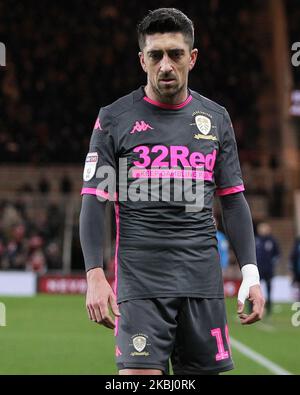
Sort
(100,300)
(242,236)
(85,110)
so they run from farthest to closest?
1. (85,110)
2. (242,236)
3. (100,300)

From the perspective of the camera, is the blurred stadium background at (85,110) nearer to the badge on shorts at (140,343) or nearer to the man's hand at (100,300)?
the badge on shorts at (140,343)

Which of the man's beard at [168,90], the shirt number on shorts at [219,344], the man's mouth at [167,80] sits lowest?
the shirt number on shorts at [219,344]

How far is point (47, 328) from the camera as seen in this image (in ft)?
53.2

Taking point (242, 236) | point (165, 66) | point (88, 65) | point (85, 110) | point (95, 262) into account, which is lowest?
point (95, 262)

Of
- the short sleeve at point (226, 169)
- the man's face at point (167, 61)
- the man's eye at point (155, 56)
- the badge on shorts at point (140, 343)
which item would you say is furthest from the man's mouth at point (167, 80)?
the badge on shorts at point (140, 343)

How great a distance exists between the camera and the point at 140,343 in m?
4.72

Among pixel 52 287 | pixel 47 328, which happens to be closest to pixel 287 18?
pixel 52 287

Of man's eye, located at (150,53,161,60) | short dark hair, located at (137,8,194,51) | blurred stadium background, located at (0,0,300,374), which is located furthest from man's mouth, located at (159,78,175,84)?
blurred stadium background, located at (0,0,300,374)

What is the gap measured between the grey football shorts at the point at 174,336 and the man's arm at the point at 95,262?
113 mm

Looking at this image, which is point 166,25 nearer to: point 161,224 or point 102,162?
point 102,162

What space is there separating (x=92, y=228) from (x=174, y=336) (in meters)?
0.64

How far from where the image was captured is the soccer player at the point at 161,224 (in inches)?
188

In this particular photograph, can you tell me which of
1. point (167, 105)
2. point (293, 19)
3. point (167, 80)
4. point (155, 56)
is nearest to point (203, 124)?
point (167, 105)

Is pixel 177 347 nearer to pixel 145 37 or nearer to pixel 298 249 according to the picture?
pixel 145 37
